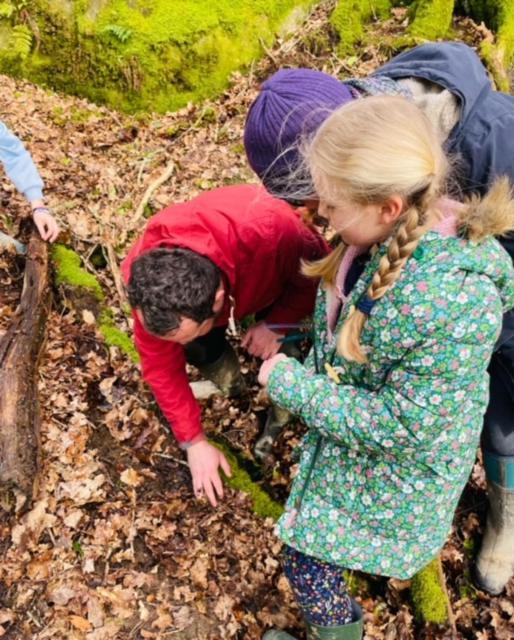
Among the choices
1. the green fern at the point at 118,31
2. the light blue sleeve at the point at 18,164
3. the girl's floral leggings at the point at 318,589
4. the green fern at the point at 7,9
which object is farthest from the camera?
the green fern at the point at 7,9

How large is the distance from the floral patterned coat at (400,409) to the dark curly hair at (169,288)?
550 mm

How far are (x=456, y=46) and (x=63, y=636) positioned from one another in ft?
12.0

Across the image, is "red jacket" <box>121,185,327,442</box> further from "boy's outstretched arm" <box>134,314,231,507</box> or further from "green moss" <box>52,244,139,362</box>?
"green moss" <box>52,244,139,362</box>

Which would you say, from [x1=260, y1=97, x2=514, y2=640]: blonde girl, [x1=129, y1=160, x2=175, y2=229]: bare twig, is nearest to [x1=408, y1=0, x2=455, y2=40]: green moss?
[x1=129, y1=160, x2=175, y2=229]: bare twig

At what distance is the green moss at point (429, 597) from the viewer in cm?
358

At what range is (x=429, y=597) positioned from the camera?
3594 mm

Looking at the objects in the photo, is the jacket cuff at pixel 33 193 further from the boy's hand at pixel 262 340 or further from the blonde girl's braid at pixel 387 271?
the blonde girl's braid at pixel 387 271

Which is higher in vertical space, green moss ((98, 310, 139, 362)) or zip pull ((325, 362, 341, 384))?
zip pull ((325, 362, 341, 384))

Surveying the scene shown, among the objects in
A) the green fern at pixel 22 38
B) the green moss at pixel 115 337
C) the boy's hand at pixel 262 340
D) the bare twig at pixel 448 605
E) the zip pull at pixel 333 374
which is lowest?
the bare twig at pixel 448 605

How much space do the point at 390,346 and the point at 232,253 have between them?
4.01 ft

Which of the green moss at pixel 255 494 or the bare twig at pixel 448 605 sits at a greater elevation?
the green moss at pixel 255 494

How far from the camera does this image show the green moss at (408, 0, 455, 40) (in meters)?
6.91

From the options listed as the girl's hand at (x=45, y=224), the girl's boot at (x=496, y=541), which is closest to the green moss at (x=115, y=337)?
the girl's hand at (x=45, y=224)

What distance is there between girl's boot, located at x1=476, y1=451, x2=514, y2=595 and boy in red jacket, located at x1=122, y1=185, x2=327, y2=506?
1.68 metres
